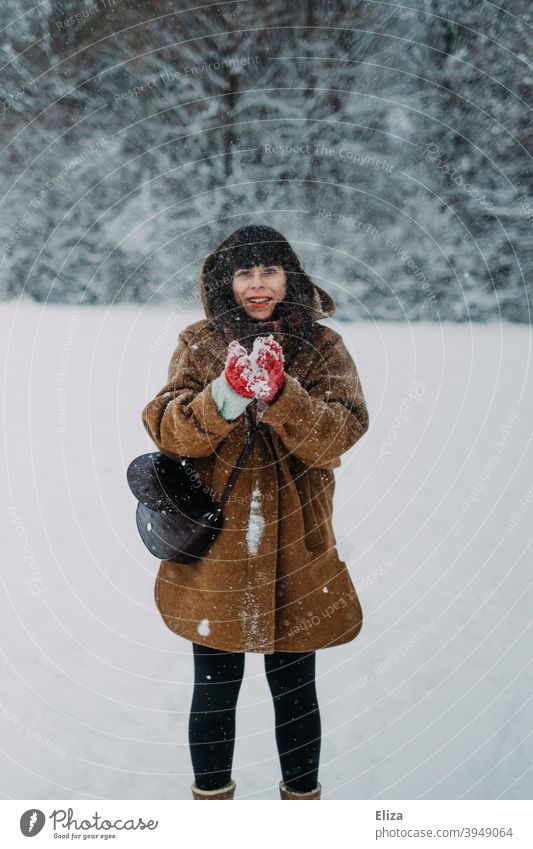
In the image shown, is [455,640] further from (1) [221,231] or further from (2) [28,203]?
(2) [28,203]

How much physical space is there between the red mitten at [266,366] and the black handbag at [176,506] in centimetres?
9

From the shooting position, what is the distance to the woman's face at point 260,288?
743 mm

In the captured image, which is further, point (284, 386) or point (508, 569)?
point (508, 569)

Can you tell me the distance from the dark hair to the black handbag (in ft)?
0.40

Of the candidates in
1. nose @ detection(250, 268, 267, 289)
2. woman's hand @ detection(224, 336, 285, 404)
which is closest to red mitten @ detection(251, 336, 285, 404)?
woman's hand @ detection(224, 336, 285, 404)

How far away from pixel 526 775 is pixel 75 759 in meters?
0.65

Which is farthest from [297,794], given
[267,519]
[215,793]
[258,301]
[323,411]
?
[258,301]

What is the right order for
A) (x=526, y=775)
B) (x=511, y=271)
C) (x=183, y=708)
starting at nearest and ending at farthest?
(x=526, y=775) → (x=183, y=708) → (x=511, y=271)

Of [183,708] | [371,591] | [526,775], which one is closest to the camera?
[526,775]

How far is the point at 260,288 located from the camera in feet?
2.44

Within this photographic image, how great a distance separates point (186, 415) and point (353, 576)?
751 mm

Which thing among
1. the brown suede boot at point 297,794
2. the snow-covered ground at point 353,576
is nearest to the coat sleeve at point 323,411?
the brown suede boot at point 297,794

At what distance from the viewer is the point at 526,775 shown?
0.96 metres

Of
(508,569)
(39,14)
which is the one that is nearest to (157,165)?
(39,14)
